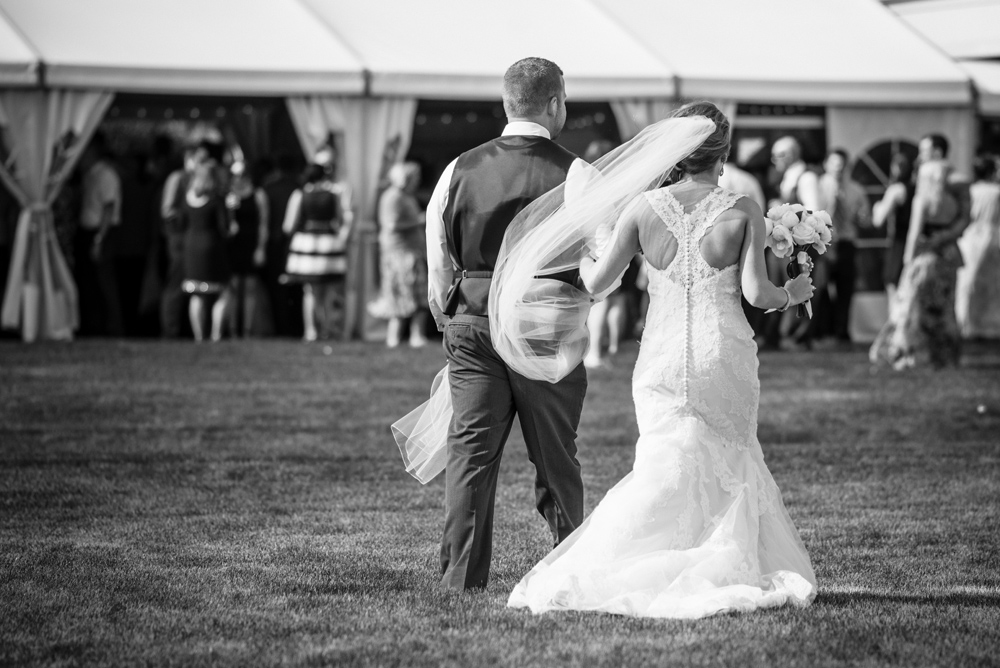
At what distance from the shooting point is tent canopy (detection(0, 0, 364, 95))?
1389 centimetres

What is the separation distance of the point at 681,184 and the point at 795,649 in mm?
1571

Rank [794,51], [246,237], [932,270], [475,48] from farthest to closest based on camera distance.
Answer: [794,51] < [246,237] < [475,48] < [932,270]

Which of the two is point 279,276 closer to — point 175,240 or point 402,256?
point 175,240

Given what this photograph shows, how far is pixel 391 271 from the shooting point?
552 inches

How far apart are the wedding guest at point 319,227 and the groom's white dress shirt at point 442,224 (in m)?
9.48

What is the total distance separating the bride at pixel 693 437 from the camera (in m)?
4.37

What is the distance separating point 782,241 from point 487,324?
3.39ft

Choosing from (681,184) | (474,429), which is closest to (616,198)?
Result: (681,184)

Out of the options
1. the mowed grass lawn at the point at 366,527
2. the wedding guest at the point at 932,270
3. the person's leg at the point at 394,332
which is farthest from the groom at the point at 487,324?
the person's leg at the point at 394,332

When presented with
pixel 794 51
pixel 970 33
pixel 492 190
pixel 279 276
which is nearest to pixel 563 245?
pixel 492 190

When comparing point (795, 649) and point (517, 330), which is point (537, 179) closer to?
point (517, 330)

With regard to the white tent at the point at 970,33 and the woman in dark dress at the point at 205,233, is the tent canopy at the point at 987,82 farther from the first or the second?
the woman in dark dress at the point at 205,233

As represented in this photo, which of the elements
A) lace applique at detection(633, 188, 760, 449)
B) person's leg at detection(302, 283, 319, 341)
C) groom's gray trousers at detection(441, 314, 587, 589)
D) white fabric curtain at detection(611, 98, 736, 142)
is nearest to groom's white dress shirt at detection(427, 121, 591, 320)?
groom's gray trousers at detection(441, 314, 587, 589)

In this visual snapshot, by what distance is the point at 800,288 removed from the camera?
181 inches
